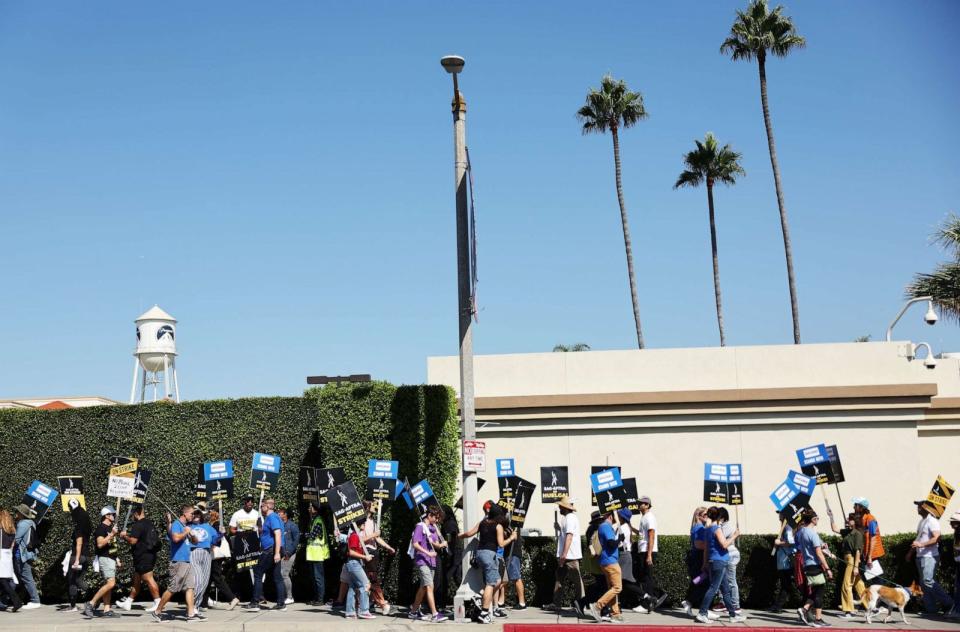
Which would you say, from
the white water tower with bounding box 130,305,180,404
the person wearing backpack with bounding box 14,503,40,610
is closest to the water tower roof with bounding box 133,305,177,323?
the white water tower with bounding box 130,305,180,404

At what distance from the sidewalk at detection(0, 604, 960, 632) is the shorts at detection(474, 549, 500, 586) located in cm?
64

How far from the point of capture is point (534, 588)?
54.5ft

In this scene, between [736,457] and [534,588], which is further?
[736,457]

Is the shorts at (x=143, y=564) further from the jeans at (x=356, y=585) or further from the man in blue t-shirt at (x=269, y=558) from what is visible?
the jeans at (x=356, y=585)

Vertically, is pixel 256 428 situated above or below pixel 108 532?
above

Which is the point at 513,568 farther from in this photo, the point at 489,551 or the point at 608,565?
the point at 608,565

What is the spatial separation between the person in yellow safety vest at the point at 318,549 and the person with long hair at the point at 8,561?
16.0 ft

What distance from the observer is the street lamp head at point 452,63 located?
1549cm

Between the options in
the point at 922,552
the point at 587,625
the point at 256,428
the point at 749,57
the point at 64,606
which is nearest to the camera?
the point at 587,625

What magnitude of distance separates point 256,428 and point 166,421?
5.65 ft

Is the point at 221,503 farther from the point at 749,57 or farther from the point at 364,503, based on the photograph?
the point at 749,57

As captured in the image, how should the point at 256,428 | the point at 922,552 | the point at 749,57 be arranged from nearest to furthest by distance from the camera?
the point at 922,552 < the point at 256,428 < the point at 749,57

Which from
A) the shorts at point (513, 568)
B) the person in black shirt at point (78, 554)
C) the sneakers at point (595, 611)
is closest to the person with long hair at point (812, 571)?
the sneakers at point (595, 611)

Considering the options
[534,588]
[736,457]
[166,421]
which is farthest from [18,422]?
[736,457]
